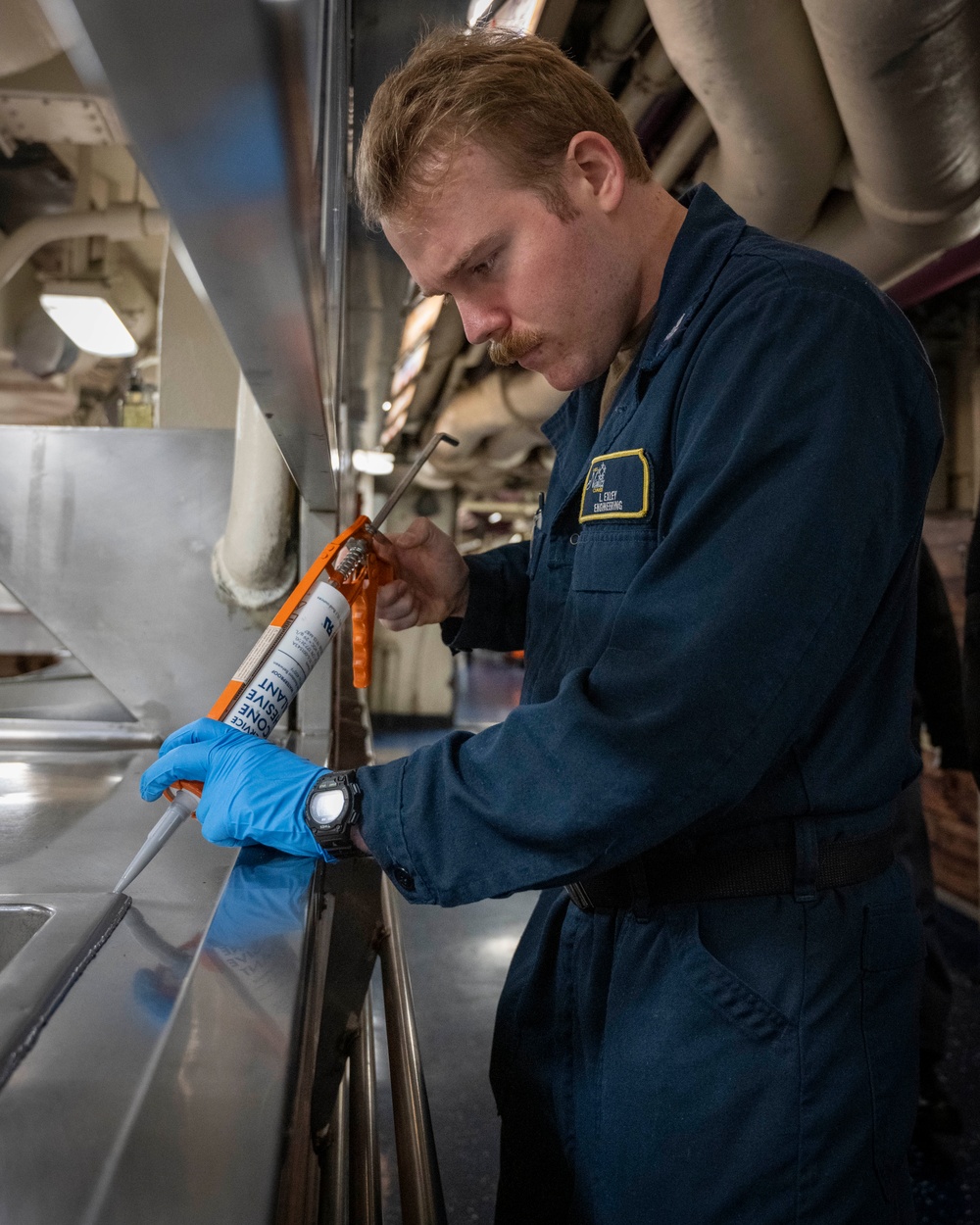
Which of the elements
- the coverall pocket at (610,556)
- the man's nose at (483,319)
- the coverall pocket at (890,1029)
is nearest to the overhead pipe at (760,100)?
the man's nose at (483,319)

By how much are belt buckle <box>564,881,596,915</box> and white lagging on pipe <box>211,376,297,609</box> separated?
0.82 m

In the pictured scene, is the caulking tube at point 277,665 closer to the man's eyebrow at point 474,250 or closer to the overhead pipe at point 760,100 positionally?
the man's eyebrow at point 474,250

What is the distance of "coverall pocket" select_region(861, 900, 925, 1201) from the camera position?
849 mm

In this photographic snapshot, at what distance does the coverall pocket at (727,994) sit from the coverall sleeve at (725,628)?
19 cm

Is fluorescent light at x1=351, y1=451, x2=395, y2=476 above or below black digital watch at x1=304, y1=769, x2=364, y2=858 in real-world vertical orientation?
above

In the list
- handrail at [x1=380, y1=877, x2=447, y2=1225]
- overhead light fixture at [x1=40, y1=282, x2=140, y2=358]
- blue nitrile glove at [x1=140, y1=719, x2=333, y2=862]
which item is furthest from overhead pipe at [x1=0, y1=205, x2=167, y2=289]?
handrail at [x1=380, y1=877, x2=447, y2=1225]

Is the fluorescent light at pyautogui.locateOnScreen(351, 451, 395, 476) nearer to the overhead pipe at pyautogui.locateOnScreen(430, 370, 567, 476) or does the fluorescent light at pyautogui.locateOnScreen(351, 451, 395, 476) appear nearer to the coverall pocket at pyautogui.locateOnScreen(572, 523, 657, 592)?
the overhead pipe at pyautogui.locateOnScreen(430, 370, 567, 476)

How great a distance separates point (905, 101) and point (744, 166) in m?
0.39

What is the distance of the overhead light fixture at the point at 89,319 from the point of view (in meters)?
3.09

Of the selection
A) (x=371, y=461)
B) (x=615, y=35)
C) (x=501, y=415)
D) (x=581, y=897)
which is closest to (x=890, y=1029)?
(x=581, y=897)

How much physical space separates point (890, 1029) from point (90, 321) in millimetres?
3347

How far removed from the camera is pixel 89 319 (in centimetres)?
321

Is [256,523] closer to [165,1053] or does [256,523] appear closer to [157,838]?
[157,838]

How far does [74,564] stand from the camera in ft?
5.16
